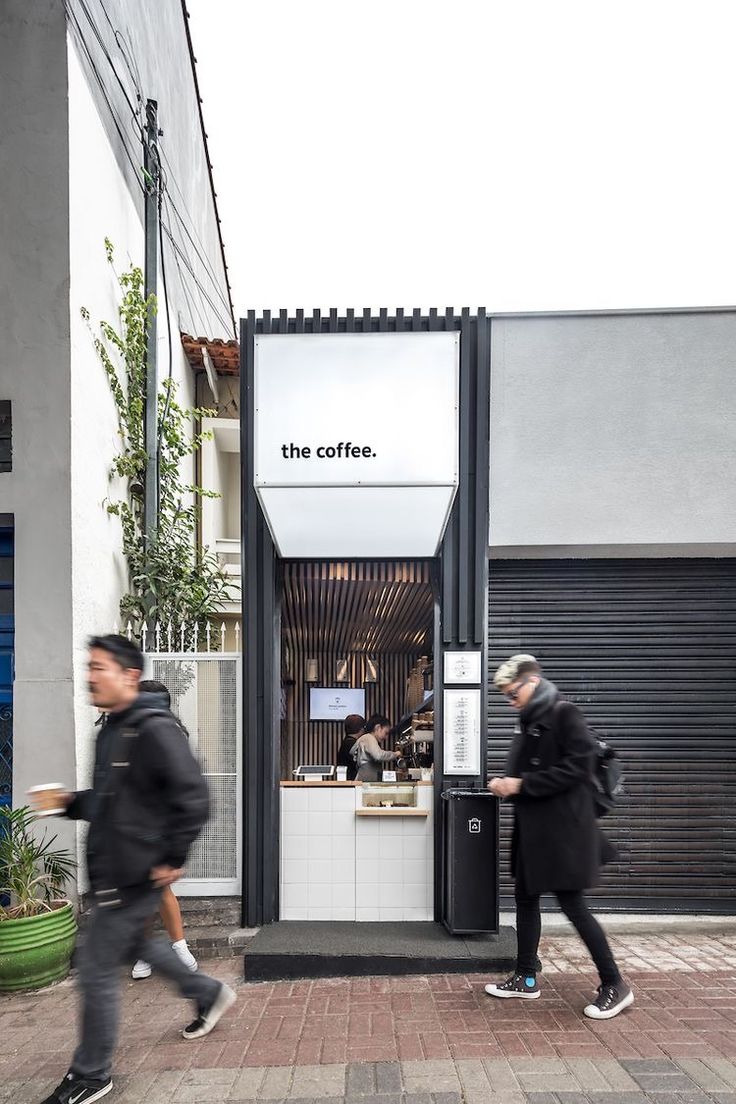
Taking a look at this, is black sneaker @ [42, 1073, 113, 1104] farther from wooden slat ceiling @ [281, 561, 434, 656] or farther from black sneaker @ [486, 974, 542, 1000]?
wooden slat ceiling @ [281, 561, 434, 656]

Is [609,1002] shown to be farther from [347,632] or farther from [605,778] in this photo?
[347,632]

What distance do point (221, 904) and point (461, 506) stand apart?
3301mm

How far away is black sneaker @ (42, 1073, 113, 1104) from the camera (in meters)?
3.22

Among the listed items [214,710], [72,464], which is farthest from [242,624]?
[72,464]

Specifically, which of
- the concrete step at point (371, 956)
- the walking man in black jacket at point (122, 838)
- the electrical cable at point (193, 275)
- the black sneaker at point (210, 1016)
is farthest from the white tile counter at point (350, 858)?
the electrical cable at point (193, 275)

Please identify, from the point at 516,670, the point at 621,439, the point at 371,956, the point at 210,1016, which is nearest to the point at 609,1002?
the point at 371,956

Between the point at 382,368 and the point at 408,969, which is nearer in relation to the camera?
the point at 408,969

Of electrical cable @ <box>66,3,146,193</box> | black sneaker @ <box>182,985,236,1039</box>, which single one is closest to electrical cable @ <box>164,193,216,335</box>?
electrical cable @ <box>66,3,146,193</box>

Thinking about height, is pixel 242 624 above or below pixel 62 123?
below

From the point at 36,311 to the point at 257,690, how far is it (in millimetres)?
3088

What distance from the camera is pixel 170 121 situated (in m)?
10.0

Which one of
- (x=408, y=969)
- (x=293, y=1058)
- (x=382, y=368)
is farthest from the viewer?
(x=382, y=368)

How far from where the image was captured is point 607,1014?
404 centimetres

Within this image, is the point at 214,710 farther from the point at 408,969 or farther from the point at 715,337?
the point at 715,337
